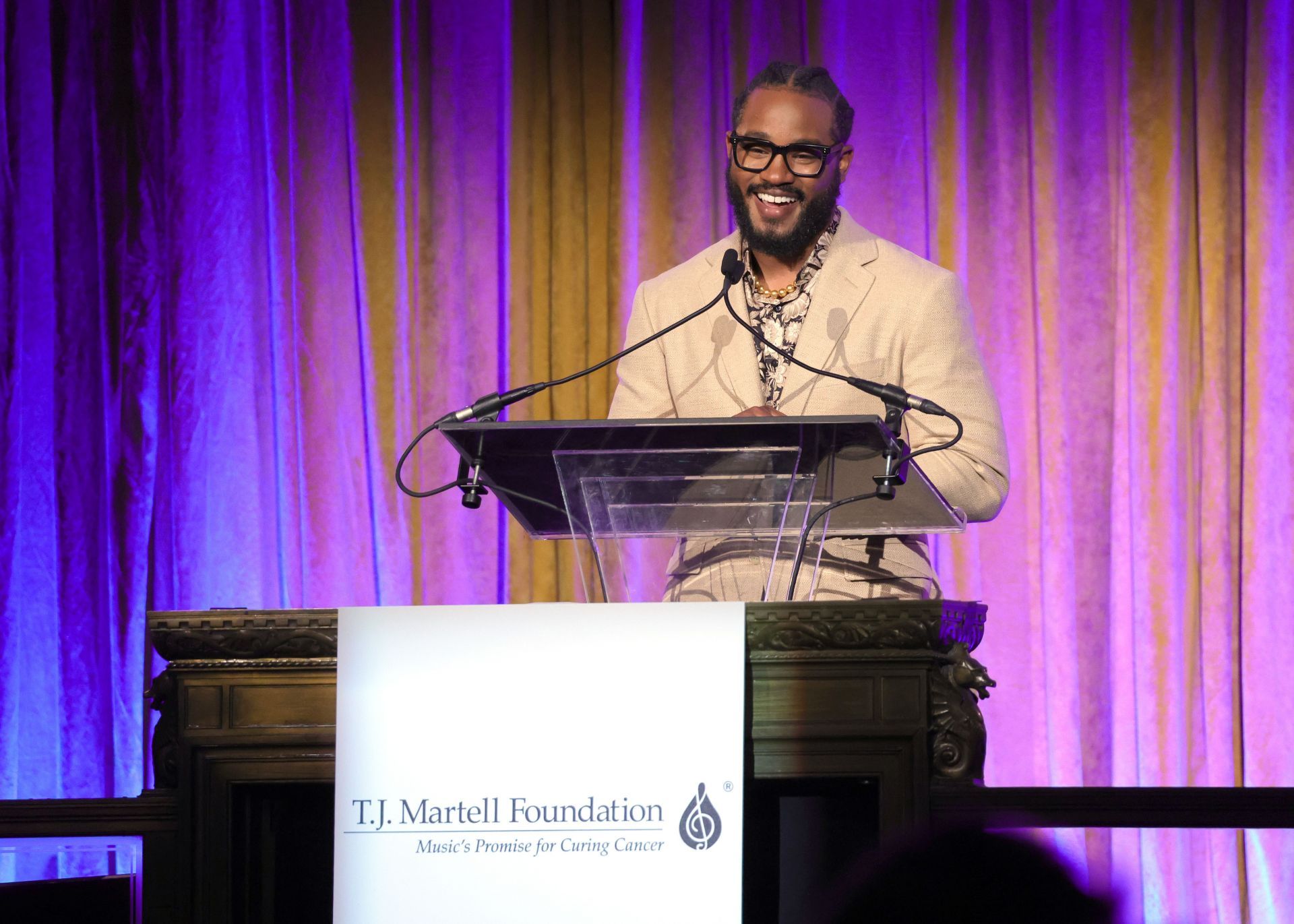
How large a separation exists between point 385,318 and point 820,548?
94.3 inches

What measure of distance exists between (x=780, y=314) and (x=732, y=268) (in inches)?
26.3

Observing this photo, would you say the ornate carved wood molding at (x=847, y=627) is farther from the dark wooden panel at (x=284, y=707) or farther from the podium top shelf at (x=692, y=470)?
the dark wooden panel at (x=284, y=707)

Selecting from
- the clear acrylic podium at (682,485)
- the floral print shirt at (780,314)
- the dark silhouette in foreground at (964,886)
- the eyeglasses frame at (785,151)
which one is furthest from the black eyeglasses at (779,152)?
the dark silhouette in foreground at (964,886)

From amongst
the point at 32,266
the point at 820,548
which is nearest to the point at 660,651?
the point at 820,548

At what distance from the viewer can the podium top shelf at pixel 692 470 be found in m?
1.40

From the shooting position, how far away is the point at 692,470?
4.88ft

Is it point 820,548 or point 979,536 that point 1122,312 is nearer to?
point 979,536

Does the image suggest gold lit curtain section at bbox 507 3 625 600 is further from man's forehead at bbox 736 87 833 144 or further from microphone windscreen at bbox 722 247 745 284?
microphone windscreen at bbox 722 247 745 284

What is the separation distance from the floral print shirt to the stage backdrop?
1347mm

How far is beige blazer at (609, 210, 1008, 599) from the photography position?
1979 mm

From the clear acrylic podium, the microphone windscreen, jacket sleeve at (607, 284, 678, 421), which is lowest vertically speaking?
the clear acrylic podium

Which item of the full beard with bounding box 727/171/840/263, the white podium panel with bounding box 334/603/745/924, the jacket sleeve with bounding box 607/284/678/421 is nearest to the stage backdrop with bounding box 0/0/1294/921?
the jacket sleeve with bounding box 607/284/678/421

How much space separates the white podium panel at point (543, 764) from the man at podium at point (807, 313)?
740mm

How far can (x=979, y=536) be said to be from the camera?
359 centimetres
